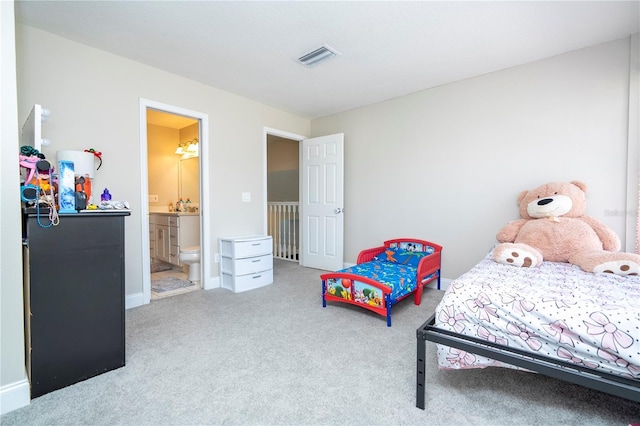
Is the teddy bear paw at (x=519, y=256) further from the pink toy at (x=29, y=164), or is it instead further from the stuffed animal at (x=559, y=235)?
the pink toy at (x=29, y=164)

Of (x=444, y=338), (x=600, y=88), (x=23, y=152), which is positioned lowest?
(x=444, y=338)

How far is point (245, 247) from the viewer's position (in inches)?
138

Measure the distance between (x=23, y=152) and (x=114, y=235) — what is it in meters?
0.68

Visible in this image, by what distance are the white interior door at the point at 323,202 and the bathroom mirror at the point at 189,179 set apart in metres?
2.00

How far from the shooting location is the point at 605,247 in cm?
235

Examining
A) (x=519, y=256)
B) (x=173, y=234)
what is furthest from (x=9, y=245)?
(x=519, y=256)

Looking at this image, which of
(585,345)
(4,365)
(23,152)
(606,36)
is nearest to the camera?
(585,345)

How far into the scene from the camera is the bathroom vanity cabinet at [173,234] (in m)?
4.30

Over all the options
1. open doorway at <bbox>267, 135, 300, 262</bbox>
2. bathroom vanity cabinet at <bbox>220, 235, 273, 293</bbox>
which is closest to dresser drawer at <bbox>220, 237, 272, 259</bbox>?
bathroom vanity cabinet at <bbox>220, 235, 273, 293</bbox>

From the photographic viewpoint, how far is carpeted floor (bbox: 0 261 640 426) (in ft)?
4.55

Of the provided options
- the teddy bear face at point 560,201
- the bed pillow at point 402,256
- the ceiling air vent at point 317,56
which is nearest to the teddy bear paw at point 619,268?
the teddy bear face at point 560,201

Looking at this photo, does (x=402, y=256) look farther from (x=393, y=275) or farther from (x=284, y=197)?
(x=284, y=197)

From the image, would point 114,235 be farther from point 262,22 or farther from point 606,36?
point 606,36

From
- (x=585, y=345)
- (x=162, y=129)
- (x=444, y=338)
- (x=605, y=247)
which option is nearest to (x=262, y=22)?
(x=444, y=338)
